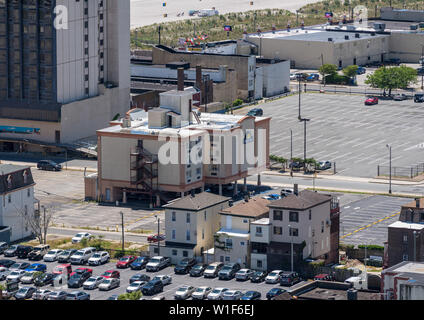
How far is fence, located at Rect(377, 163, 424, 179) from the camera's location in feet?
405

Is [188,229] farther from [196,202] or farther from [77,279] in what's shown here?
[77,279]

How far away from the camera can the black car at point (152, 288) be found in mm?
72312

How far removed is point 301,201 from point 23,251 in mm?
24844

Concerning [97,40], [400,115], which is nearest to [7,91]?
[97,40]

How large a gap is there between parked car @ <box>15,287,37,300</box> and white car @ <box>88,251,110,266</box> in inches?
437

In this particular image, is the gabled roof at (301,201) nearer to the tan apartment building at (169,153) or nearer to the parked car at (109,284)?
the parked car at (109,284)

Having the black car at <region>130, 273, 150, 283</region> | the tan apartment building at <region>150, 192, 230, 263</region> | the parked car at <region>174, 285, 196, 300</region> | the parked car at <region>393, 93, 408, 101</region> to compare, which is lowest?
the black car at <region>130, 273, 150, 283</region>

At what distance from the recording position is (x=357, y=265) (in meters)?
83.0

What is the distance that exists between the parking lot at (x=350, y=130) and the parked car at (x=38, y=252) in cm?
4830

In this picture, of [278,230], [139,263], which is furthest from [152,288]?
[278,230]

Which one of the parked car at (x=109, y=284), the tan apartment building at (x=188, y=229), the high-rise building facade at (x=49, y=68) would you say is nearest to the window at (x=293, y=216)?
the tan apartment building at (x=188, y=229)

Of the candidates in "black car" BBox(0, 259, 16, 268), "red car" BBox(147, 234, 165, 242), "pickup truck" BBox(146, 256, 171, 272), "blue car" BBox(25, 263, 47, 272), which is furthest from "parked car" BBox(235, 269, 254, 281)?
"black car" BBox(0, 259, 16, 268)

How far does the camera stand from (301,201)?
82.3 m

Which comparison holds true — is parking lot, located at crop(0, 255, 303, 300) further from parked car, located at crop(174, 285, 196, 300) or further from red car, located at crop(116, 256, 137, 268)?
parked car, located at crop(174, 285, 196, 300)
